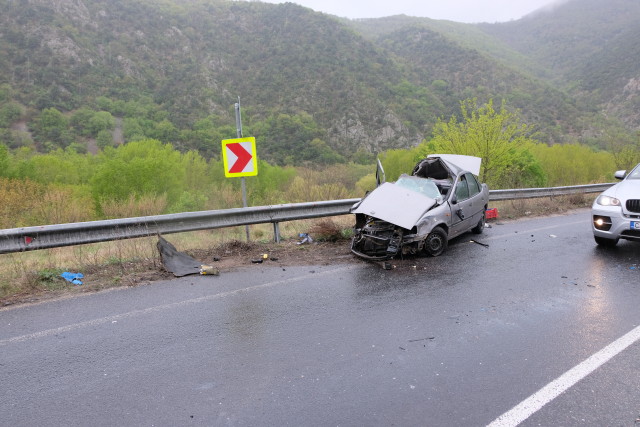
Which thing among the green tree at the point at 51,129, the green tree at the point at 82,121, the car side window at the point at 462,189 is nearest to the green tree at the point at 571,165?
the car side window at the point at 462,189

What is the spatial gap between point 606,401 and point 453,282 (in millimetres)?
2946

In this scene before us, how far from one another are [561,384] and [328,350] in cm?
187

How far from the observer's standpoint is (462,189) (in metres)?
8.59

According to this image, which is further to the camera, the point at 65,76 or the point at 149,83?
the point at 149,83

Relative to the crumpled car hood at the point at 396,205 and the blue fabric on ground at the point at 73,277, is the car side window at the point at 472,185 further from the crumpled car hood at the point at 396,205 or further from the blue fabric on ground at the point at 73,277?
the blue fabric on ground at the point at 73,277

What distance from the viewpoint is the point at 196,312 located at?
4809 mm

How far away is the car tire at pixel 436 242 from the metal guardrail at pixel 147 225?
9.10 ft

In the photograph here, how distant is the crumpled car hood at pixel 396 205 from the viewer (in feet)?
A: 23.0

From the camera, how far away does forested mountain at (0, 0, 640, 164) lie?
81750mm

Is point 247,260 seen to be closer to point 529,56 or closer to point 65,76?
point 65,76

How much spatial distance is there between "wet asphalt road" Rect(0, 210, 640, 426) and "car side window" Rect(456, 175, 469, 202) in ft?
7.74

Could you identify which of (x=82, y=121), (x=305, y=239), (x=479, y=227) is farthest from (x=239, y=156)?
(x=82, y=121)

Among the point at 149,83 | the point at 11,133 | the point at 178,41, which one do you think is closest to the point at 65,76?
the point at 149,83

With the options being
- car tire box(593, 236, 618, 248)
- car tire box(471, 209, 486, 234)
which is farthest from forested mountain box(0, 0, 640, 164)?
car tire box(593, 236, 618, 248)
